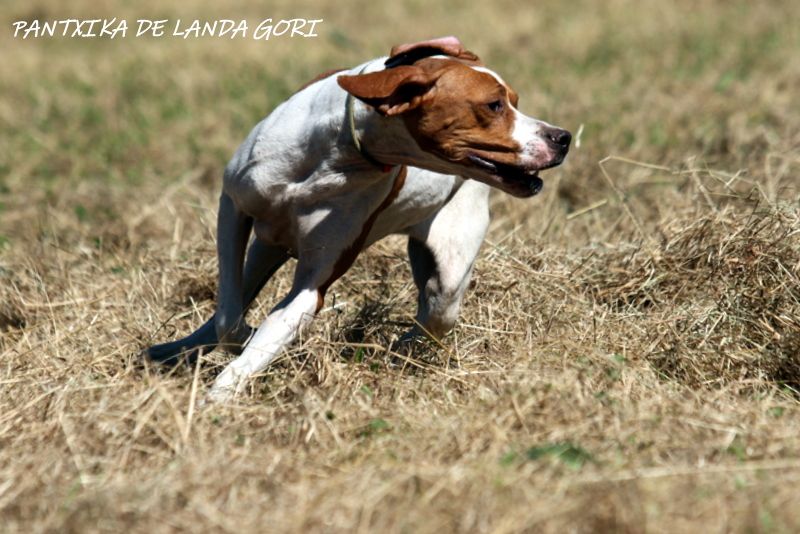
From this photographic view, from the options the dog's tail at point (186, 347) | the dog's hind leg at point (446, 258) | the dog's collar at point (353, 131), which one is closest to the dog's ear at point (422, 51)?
the dog's collar at point (353, 131)

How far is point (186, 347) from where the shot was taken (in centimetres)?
583

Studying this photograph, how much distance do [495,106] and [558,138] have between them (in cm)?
28

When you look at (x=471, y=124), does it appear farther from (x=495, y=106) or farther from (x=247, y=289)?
(x=247, y=289)

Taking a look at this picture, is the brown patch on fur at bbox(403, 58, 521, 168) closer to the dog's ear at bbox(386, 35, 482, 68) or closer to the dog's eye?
the dog's eye

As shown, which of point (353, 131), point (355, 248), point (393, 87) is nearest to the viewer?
point (393, 87)

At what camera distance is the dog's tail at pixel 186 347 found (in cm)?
566

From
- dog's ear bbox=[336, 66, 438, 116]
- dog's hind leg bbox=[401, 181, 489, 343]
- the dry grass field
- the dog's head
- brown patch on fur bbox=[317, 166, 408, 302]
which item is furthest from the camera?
dog's hind leg bbox=[401, 181, 489, 343]

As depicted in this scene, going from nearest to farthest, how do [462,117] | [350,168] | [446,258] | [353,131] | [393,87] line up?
[393,87]
[462,117]
[353,131]
[350,168]
[446,258]

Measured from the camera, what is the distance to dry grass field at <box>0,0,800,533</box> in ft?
12.7

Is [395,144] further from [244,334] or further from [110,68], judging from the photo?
[110,68]

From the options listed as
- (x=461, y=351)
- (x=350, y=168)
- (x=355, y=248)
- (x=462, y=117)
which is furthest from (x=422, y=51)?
(x=461, y=351)

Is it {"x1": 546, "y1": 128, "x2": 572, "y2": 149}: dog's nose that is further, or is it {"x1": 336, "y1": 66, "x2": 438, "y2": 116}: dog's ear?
{"x1": 546, "y1": 128, "x2": 572, "y2": 149}: dog's nose

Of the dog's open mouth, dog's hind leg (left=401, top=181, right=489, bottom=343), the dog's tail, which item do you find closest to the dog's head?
the dog's open mouth

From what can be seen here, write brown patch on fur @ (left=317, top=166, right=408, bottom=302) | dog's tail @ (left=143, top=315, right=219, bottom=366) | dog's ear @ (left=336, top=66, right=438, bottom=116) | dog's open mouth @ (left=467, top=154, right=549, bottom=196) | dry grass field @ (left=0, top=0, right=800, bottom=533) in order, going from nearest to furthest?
dry grass field @ (left=0, top=0, right=800, bottom=533) < dog's ear @ (left=336, top=66, right=438, bottom=116) < dog's open mouth @ (left=467, top=154, right=549, bottom=196) < brown patch on fur @ (left=317, top=166, right=408, bottom=302) < dog's tail @ (left=143, top=315, right=219, bottom=366)
